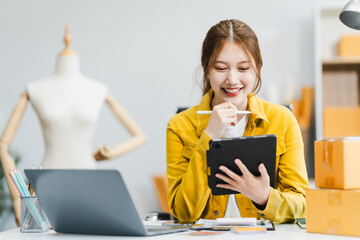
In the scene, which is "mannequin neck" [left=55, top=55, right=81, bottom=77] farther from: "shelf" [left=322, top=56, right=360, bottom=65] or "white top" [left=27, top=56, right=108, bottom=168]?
"shelf" [left=322, top=56, right=360, bottom=65]

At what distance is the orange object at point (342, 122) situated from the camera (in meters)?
3.30

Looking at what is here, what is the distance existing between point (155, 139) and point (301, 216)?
245cm

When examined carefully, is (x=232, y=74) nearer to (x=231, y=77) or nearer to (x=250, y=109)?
(x=231, y=77)

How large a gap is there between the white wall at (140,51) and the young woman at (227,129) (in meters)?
1.99

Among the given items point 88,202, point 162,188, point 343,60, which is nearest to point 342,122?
point 343,60

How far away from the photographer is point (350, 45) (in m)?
3.33

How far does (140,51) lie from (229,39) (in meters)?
2.35

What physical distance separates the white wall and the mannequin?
44.1 inches

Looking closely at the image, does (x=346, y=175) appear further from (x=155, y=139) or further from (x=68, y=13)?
(x=68, y=13)

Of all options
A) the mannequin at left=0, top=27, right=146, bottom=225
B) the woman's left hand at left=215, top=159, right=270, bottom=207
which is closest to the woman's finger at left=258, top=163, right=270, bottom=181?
the woman's left hand at left=215, top=159, right=270, bottom=207

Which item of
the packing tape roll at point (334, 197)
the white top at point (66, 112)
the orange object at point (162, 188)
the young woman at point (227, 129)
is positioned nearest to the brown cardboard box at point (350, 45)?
the orange object at point (162, 188)

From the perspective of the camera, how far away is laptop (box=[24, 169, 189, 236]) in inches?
39.9

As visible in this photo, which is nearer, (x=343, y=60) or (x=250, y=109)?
(x=250, y=109)

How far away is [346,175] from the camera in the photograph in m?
1.08
